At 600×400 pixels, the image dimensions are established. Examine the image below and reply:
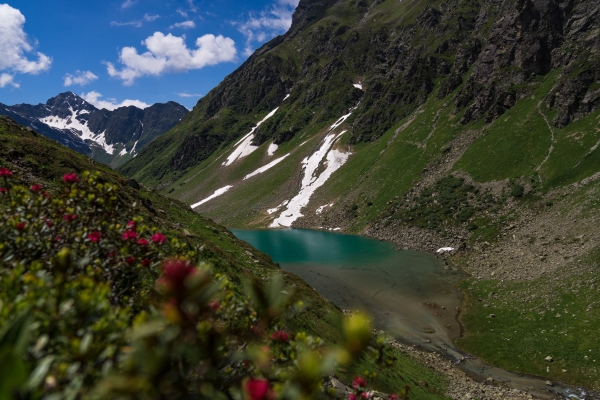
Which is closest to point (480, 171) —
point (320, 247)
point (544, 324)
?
point (320, 247)

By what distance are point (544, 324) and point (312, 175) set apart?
9027 centimetres

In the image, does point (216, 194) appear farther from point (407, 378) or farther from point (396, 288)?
point (407, 378)

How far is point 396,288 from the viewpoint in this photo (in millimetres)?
40875

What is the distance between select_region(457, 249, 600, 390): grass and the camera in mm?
23766

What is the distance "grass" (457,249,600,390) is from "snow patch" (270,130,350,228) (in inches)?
2527

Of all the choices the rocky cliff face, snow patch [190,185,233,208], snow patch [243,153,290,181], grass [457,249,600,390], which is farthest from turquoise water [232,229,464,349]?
snow patch [190,185,233,208]

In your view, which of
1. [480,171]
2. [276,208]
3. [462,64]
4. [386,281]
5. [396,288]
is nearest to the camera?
[396,288]

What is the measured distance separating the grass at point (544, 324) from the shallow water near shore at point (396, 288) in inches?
45.4

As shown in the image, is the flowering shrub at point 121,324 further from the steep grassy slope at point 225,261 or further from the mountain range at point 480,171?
the mountain range at point 480,171

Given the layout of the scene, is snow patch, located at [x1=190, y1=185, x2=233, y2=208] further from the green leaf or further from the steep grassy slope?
the green leaf

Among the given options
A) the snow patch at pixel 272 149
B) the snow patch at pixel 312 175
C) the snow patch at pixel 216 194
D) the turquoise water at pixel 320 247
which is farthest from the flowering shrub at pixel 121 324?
the snow patch at pixel 272 149

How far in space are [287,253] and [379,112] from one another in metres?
79.3

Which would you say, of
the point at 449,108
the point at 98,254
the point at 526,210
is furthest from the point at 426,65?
the point at 98,254

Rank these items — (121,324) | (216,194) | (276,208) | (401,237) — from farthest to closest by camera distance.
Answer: (216,194) → (276,208) → (401,237) → (121,324)
